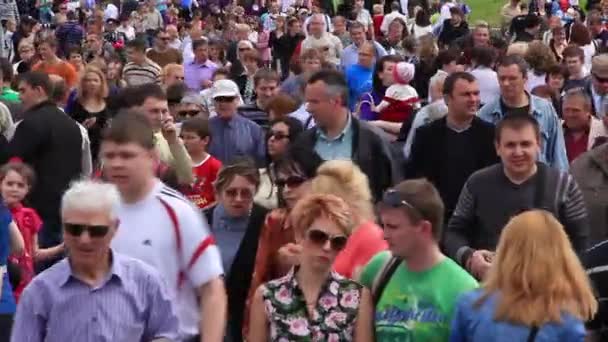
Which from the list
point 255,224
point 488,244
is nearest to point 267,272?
point 255,224

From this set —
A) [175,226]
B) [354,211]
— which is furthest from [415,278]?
[175,226]

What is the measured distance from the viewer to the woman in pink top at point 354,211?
6.16 meters

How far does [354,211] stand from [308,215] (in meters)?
0.60

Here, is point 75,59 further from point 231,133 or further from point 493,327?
point 493,327

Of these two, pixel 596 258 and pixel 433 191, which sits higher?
pixel 433 191

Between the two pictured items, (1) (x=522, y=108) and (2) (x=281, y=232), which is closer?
(2) (x=281, y=232)

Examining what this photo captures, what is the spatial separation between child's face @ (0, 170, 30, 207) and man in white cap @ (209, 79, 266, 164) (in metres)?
2.11

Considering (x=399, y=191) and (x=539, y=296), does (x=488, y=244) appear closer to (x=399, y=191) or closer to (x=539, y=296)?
(x=399, y=191)

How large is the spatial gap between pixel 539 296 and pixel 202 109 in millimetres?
7610

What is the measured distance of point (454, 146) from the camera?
8719 millimetres

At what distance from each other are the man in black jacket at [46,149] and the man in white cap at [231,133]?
1.19 metres

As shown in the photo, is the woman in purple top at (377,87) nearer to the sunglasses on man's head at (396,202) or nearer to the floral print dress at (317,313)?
the sunglasses on man's head at (396,202)

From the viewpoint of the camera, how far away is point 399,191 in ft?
18.3

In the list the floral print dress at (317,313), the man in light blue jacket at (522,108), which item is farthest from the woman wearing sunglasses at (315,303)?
the man in light blue jacket at (522,108)
